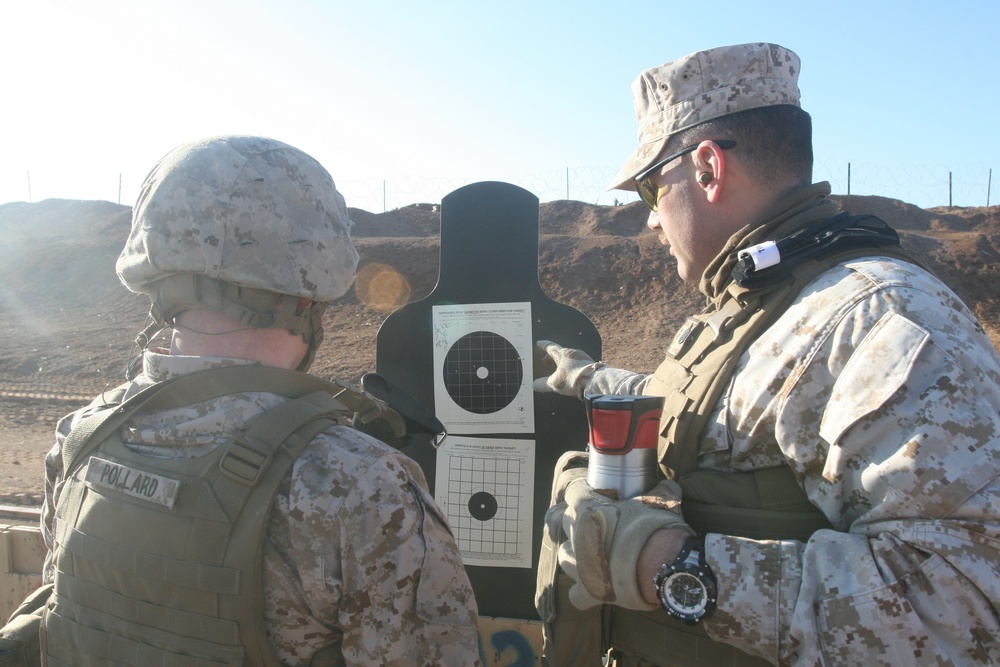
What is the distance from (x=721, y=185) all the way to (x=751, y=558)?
100cm

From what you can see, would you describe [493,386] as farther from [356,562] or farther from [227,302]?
[356,562]

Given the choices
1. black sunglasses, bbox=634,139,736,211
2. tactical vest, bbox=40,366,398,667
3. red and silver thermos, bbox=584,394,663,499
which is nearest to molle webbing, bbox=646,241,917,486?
red and silver thermos, bbox=584,394,663,499

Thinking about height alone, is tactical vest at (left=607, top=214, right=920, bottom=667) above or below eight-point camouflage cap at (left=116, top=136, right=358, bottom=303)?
below

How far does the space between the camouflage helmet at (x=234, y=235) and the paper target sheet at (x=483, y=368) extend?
154 cm

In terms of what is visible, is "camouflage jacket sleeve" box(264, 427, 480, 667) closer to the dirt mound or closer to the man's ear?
the man's ear

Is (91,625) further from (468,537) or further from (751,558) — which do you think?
(468,537)

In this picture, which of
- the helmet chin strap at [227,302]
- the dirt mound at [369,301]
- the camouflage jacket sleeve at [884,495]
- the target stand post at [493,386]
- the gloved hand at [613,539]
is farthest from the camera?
the dirt mound at [369,301]

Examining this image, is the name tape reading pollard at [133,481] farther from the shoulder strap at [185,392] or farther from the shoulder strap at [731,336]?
the shoulder strap at [731,336]

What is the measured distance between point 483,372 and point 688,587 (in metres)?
1.92

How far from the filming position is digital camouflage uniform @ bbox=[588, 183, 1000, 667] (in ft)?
4.45

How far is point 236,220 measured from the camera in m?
1.71

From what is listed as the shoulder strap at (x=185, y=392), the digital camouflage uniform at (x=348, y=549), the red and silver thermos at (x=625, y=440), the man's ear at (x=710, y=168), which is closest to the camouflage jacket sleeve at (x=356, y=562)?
the digital camouflage uniform at (x=348, y=549)

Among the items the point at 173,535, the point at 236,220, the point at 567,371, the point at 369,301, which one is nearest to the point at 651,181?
the point at 567,371

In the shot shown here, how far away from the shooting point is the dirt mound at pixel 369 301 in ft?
36.0
